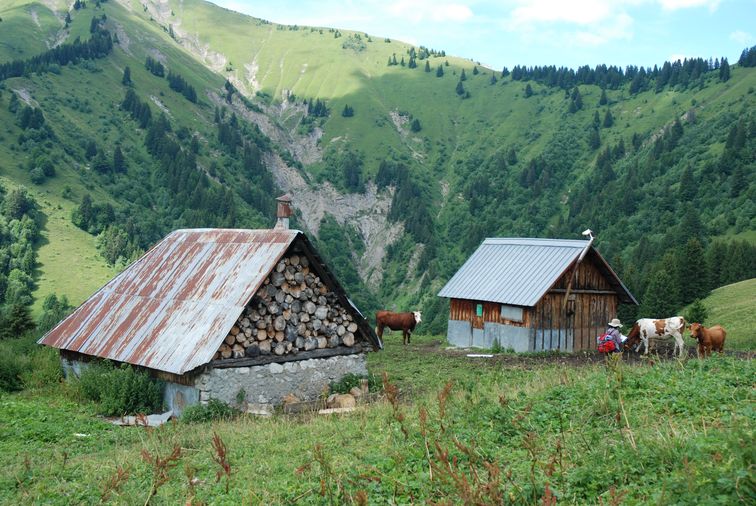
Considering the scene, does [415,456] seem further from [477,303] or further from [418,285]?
[418,285]

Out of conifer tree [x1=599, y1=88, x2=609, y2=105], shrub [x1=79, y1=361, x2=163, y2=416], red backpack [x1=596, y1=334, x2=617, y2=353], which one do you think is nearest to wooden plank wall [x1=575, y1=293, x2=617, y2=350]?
red backpack [x1=596, y1=334, x2=617, y2=353]

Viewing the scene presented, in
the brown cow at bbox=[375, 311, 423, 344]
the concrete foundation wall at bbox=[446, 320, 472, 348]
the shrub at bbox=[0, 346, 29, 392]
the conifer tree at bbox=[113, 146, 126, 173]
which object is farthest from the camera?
the conifer tree at bbox=[113, 146, 126, 173]

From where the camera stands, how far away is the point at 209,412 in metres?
17.2

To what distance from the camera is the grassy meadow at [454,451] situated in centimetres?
673

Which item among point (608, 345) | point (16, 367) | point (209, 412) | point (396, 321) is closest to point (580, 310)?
point (608, 345)

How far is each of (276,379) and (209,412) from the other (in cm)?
245

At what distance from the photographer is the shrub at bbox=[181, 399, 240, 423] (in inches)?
666

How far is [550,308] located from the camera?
35.4 meters

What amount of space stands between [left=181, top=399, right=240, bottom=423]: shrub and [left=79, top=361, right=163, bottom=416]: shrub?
2.25 m

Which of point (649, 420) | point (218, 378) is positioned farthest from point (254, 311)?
point (649, 420)

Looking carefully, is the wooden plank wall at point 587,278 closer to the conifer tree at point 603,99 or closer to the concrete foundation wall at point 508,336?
the concrete foundation wall at point 508,336

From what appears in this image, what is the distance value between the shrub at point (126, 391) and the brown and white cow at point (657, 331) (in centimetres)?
2164

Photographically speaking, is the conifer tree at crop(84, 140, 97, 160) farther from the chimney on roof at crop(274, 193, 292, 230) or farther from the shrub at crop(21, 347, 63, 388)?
the chimney on roof at crop(274, 193, 292, 230)

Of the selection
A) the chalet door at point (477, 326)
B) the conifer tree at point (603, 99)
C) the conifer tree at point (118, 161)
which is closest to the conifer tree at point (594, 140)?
the conifer tree at point (603, 99)
